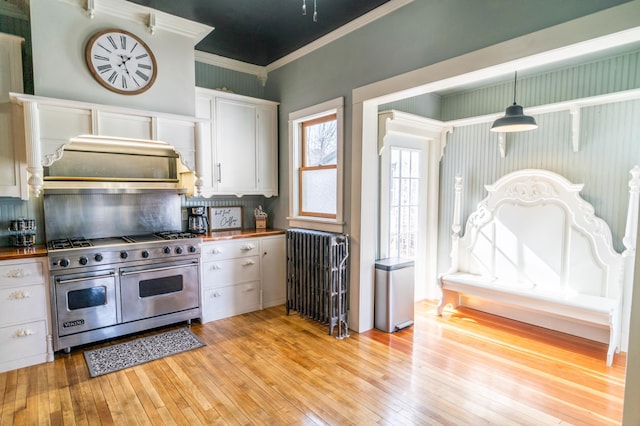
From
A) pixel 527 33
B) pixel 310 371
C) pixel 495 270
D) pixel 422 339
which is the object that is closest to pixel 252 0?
pixel 527 33

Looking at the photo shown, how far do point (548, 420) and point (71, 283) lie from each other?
375 cm

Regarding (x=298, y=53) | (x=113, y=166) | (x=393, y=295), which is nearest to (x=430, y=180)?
(x=393, y=295)

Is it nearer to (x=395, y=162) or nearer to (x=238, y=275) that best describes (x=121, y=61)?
(x=238, y=275)

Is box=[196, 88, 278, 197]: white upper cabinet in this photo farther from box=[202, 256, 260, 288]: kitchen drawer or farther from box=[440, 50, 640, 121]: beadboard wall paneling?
box=[440, 50, 640, 121]: beadboard wall paneling

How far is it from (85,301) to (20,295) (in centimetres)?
45

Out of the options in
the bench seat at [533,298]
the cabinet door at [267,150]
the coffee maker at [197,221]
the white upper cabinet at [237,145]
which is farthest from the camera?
the cabinet door at [267,150]

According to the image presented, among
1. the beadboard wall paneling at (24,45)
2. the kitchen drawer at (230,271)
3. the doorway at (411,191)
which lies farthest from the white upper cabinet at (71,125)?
the doorway at (411,191)

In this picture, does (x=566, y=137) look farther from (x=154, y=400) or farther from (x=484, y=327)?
(x=154, y=400)

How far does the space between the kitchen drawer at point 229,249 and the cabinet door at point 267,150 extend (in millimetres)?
759

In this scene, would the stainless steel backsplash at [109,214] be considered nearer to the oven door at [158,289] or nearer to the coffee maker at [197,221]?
the coffee maker at [197,221]

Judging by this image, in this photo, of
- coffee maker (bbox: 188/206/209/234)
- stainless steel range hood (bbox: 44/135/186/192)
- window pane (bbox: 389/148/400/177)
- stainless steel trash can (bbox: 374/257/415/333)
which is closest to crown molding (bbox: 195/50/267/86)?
stainless steel range hood (bbox: 44/135/186/192)

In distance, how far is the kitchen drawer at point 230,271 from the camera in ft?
12.2

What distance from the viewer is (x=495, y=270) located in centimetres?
398

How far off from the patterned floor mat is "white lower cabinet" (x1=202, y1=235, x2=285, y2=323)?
0.45 m
